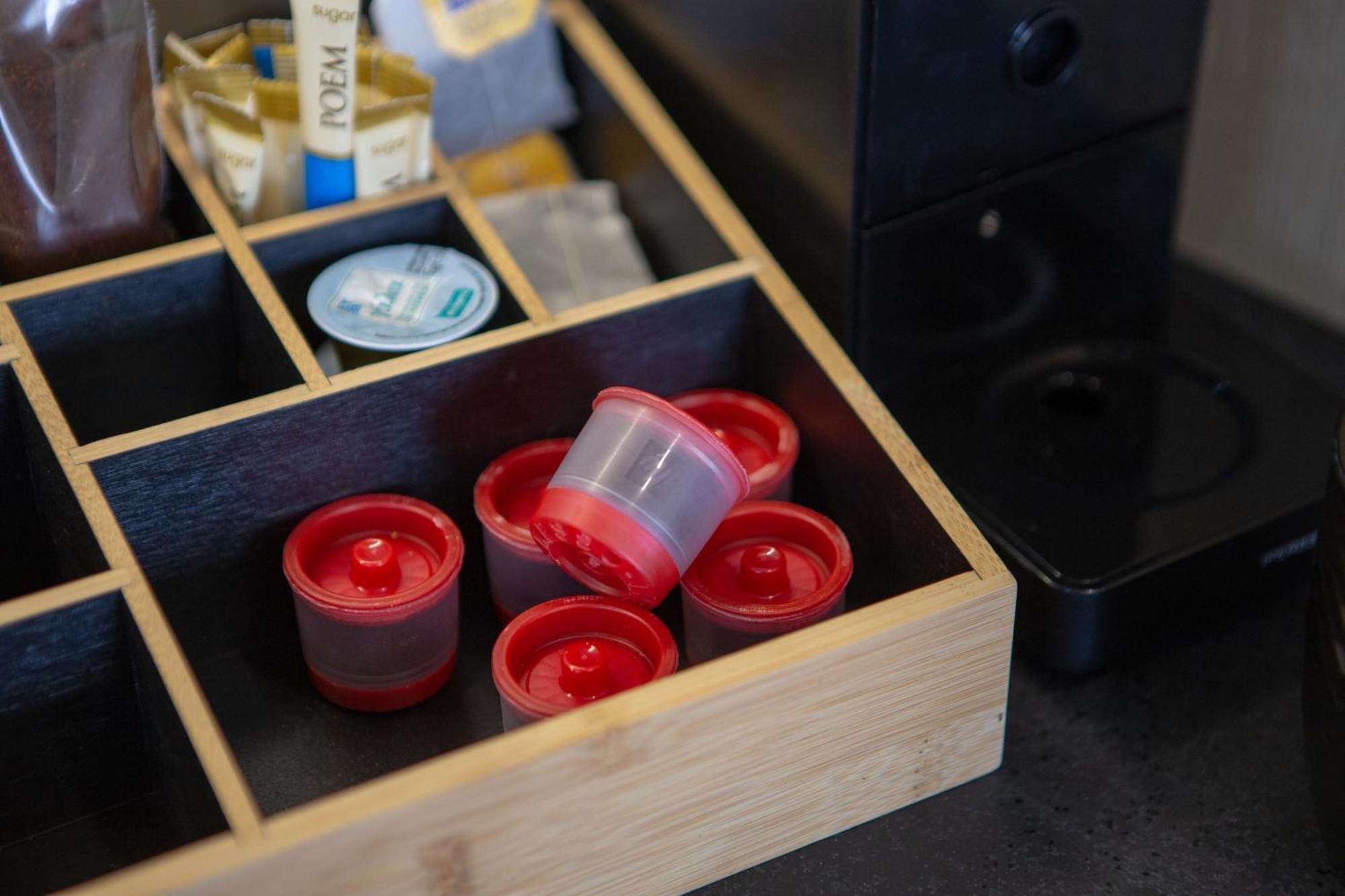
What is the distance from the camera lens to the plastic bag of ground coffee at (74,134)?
798mm

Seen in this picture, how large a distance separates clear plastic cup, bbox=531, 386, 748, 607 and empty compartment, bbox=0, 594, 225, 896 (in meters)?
0.20

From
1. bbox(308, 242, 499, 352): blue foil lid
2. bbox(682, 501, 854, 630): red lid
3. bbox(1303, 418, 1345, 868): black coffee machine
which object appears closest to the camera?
bbox(1303, 418, 1345, 868): black coffee machine

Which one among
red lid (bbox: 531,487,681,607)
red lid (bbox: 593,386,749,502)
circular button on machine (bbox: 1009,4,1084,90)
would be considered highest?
circular button on machine (bbox: 1009,4,1084,90)

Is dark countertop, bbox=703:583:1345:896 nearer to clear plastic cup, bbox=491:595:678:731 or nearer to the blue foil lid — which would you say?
clear plastic cup, bbox=491:595:678:731

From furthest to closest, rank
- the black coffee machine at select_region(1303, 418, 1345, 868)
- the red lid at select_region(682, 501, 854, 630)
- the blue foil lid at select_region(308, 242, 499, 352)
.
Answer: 1. the blue foil lid at select_region(308, 242, 499, 352)
2. the red lid at select_region(682, 501, 854, 630)
3. the black coffee machine at select_region(1303, 418, 1345, 868)

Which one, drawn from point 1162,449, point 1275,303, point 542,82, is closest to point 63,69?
point 542,82

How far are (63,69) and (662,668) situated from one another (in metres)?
0.46

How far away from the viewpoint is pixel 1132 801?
2.49 ft

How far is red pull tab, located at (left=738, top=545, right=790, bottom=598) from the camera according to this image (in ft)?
2.46

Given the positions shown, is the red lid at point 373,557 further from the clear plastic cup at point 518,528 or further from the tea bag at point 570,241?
the tea bag at point 570,241

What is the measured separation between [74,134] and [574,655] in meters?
0.41

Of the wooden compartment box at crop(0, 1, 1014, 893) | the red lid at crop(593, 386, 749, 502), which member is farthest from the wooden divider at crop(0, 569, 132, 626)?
the red lid at crop(593, 386, 749, 502)

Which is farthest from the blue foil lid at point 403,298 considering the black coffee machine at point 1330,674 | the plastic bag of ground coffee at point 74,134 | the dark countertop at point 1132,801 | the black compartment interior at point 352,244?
the black coffee machine at point 1330,674

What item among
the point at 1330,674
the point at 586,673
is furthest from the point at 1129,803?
the point at 586,673
